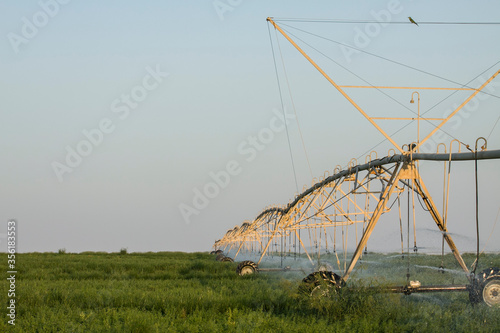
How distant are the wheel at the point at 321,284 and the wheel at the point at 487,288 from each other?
3011mm

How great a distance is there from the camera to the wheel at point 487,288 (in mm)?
12102

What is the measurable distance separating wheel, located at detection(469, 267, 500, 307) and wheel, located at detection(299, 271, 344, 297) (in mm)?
3011

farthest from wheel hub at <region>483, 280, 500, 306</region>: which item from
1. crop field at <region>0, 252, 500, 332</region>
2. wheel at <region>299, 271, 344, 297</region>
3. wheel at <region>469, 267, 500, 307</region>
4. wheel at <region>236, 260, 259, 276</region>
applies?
wheel at <region>236, 260, 259, 276</region>

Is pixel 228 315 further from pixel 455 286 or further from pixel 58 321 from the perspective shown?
pixel 455 286

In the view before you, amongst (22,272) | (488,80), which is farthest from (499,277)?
(22,272)

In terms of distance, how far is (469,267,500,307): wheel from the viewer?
12102 millimetres

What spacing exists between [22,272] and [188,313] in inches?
549

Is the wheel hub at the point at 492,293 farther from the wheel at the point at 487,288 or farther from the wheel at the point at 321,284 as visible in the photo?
the wheel at the point at 321,284

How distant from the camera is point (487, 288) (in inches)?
478

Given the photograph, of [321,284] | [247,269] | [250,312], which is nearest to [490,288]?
[321,284]

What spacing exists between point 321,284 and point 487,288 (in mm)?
3707

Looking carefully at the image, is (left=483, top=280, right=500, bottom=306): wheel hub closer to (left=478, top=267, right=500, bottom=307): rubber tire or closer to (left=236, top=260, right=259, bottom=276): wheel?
(left=478, top=267, right=500, bottom=307): rubber tire

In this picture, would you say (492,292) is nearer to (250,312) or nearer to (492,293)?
(492,293)

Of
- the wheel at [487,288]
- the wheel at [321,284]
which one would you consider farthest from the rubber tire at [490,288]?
the wheel at [321,284]
